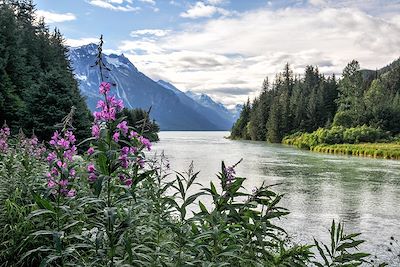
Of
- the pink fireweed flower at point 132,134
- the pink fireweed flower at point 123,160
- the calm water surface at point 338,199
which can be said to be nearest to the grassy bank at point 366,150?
the calm water surface at point 338,199

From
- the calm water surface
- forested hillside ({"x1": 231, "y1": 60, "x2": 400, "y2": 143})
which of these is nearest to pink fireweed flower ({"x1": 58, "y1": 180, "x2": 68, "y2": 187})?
the calm water surface

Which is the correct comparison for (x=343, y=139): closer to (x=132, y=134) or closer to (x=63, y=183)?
(x=132, y=134)

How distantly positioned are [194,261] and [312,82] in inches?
4463

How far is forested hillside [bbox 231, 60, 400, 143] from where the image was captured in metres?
72.7

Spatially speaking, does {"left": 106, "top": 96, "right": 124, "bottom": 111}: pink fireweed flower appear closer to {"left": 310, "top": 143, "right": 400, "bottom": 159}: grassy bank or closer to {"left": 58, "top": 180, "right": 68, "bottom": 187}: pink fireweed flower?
{"left": 58, "top": 180, "right": 68, "bottom": 187}: pink fireweed flower

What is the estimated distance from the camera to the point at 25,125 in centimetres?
2547

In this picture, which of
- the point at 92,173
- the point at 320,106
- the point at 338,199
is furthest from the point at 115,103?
the point at 320,106

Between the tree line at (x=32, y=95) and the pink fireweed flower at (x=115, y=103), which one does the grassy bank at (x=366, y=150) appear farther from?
the pink fireweed flower at (x=115, y=103)

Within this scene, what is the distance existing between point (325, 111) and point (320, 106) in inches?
66.8

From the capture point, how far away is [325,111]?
88.9 m

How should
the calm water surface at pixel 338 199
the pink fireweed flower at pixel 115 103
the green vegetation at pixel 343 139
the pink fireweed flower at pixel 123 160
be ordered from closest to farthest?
1. the pink fireweed flower at pixel 123 160
2. the pink fireweed flower at pixel 115 103
3. the calm water surface at pixel 338 199
4. the green vegetation at pixel 343 139

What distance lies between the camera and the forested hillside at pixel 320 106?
238 feet

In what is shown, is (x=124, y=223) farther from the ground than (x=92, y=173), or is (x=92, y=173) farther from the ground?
(x=92, y=173)

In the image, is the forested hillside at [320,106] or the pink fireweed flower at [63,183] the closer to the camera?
the pink fireweed flower at [63,183]
